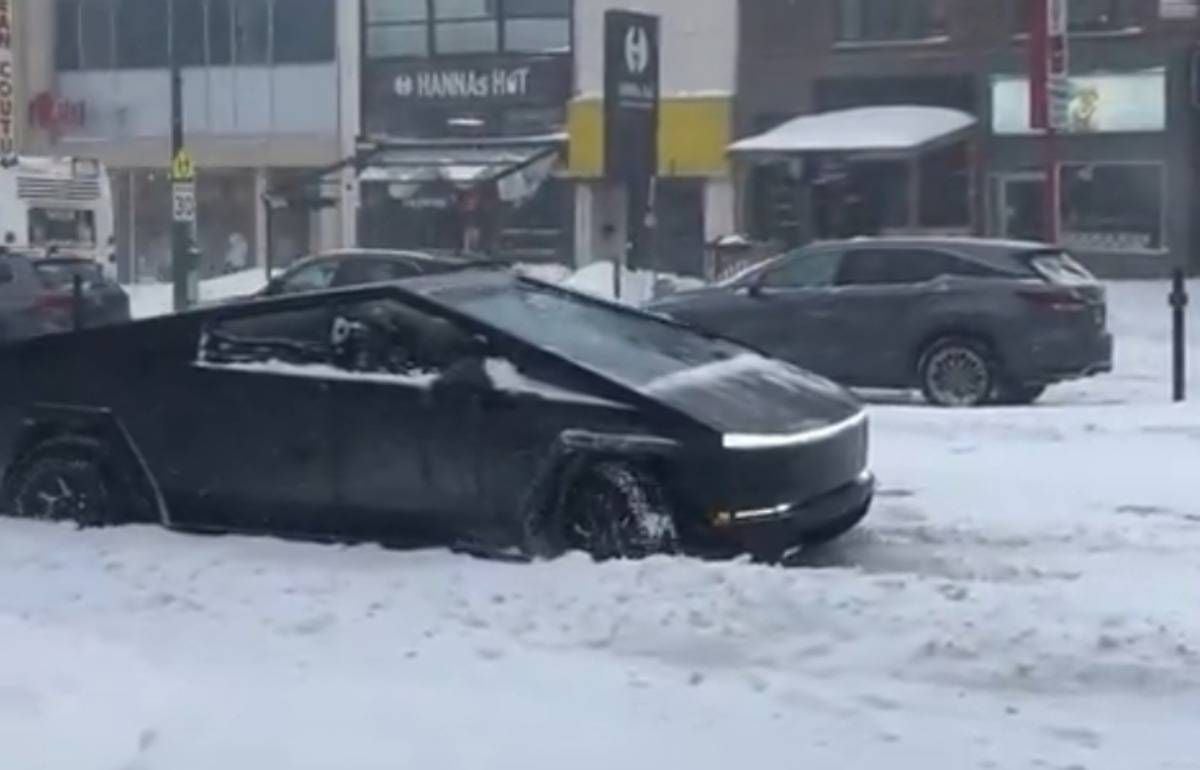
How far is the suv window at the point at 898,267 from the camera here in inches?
788

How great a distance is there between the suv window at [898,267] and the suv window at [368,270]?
715cm

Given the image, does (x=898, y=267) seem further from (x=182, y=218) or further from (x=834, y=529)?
(x=182, y=218)

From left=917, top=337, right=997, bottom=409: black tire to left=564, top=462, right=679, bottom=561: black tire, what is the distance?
1000 centimetres

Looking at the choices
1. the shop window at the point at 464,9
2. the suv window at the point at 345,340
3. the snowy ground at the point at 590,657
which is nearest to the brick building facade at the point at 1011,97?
the shop window at the point at 464,9

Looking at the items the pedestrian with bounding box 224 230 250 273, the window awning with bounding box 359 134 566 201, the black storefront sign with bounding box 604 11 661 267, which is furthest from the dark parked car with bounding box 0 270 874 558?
the pedestrian with bounding box 224 230 250 273

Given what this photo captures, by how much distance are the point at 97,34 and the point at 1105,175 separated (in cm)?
2390

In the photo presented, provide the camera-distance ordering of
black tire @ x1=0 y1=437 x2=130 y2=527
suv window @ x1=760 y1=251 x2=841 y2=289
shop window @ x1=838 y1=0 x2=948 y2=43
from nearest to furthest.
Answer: black tire @ x1=0 y1=437 x2=130 y2=527 → suv window @ x1=760 y1=251 x2=841 y2=289 → shop window @ x1=838 y1=0 x2=948 y2=43

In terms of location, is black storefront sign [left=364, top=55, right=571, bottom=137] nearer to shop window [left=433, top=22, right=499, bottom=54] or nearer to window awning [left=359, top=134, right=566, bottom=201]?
shop window [left=433, top=22, right=499, bottom=54]

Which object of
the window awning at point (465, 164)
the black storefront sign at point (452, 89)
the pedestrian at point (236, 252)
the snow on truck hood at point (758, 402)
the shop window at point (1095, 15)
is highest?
the shop window at point (1095, 15)

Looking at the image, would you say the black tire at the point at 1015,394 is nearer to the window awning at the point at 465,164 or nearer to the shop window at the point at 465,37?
the window awning at the point at 465,164

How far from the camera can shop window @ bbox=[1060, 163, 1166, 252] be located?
40000mm

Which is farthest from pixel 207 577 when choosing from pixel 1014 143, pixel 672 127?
pixel 672 127

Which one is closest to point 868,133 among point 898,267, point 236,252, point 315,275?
point 236,252

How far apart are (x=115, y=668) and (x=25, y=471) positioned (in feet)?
11.4
